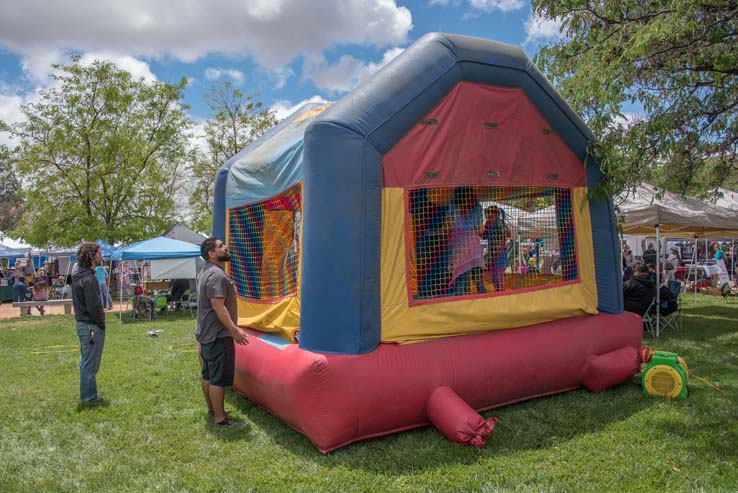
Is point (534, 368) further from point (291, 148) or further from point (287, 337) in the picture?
point (291, 148)

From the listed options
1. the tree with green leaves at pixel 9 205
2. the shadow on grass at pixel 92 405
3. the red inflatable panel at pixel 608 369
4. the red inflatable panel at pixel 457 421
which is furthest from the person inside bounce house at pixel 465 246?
the tree with green leaves at pixel 9 205

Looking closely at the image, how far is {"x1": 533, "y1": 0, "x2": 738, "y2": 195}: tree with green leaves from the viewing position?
6.03 meters

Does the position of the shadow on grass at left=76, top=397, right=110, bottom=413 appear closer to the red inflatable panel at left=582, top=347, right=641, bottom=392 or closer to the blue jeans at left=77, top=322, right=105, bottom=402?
the blue jeans at left=77, top=322, right=105, bottom=402

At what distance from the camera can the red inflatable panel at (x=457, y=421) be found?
4340mm

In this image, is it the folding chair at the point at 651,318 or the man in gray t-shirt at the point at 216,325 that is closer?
the man in gray t-shirt at the point at 216,325

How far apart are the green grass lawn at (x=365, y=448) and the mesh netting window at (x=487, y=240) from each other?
1.25 meters

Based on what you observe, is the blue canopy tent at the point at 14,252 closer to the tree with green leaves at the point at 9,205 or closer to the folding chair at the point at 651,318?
the tree with green leaves at the point at 9,205

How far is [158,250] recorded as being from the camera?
48.0 feet

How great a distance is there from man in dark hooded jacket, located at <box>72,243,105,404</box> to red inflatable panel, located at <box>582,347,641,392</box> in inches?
199

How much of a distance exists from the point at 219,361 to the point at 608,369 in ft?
12.5

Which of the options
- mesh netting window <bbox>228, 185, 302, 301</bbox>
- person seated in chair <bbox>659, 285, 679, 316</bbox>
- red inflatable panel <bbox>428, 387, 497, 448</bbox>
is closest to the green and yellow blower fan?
red inflatable panel <bbox>428, 387, 497, 448</bbox>

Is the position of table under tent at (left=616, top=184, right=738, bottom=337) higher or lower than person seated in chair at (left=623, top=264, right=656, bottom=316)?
higher

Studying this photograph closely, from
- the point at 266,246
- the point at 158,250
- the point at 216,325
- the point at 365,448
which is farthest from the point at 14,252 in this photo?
the point at 365,448

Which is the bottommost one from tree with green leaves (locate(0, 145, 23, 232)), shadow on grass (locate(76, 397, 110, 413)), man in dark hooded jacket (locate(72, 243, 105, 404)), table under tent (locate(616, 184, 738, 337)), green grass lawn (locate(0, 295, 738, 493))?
green grass lawn (locate(0, 295, 738, 493))
